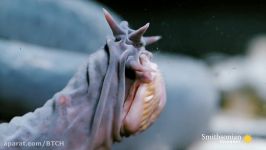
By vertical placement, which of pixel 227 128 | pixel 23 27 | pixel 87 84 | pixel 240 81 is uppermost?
pixel 23 27

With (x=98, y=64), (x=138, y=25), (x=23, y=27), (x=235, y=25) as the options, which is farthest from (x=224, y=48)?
(x=23, y=27)

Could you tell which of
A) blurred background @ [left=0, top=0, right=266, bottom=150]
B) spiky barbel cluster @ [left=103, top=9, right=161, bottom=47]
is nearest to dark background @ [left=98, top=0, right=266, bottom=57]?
blurred background @ [left=0, top=0, right=266, bottom=150]

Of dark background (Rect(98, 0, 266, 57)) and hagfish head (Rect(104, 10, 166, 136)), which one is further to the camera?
dark background (Rect(98, 0, 266, 57))

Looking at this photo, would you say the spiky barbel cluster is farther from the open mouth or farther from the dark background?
the dark background

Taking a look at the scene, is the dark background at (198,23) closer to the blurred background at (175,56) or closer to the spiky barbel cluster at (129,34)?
the blurred background at (175,56)

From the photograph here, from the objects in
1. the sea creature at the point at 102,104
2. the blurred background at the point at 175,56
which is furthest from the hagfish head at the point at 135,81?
the blurred background at the point at 175,56

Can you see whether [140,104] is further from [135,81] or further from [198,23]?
[198,23]

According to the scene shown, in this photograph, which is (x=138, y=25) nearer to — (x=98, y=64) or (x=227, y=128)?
(x=98, y=64)

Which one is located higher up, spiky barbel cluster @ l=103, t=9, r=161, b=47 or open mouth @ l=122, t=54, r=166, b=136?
spiky barbel cluster @ l=103, t=9, r=161, b=47
